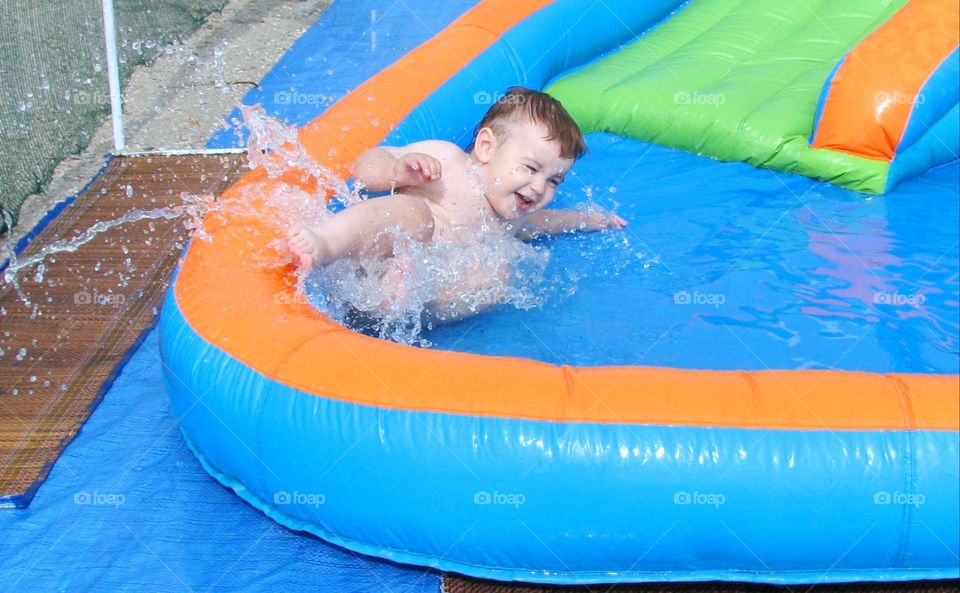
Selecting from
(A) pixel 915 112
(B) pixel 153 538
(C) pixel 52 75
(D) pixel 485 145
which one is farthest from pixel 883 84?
(C) pixel 52 75

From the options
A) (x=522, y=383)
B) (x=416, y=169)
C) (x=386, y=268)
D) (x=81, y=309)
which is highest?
(x=416, y=169)

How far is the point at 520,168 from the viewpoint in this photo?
291 cm

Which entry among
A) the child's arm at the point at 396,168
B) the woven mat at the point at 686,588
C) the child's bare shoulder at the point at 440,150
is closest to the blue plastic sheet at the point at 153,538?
the woven mat at the point at 686,588

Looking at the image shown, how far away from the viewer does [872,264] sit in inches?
119

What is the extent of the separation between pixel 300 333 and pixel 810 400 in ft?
3.55

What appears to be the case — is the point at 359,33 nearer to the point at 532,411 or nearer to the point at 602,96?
the point at 602,96

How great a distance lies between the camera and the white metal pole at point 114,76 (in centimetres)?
426

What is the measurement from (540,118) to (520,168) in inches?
6.5

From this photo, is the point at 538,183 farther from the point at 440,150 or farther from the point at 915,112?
the point at 915,112

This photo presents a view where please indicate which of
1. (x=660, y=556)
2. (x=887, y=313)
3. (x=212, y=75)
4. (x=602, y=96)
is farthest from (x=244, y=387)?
(x=212, y=75)

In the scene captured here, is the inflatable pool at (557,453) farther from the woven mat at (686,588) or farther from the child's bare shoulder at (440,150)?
the child's bare shoulder at (440,150)

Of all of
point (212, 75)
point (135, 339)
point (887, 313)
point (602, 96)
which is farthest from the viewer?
point (212, 75)

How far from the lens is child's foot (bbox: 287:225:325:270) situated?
2344 mm

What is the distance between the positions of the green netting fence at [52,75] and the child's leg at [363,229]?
1.71m
